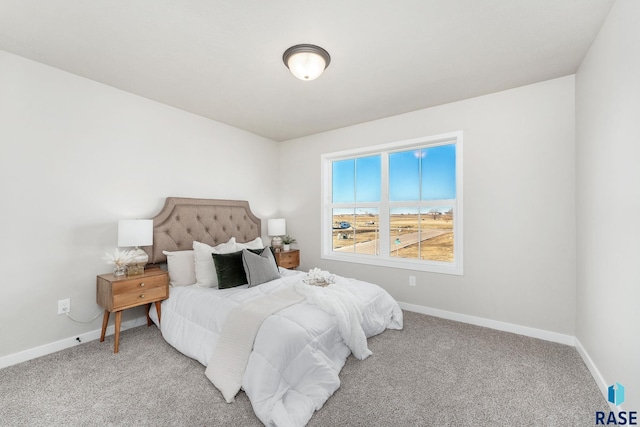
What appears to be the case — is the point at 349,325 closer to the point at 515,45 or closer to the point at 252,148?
the point at 515,45

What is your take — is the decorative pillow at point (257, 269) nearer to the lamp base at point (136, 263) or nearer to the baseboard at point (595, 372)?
the lamp base at point (136, 263)

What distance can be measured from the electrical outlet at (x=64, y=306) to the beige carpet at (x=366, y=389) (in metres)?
0.35

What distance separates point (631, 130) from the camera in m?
1.48

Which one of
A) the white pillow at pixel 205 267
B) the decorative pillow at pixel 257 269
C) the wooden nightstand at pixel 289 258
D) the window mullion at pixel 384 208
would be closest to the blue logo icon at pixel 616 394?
the window mullion at pixel 384 208

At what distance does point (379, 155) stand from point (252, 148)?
1.89 meters

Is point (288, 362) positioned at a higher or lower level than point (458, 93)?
lower

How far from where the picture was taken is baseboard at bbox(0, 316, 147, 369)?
2.15 metres

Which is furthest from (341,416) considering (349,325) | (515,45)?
(515,45)

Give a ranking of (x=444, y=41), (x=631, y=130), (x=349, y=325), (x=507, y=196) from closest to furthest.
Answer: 1. (x=631, y=130)
2. (x=444, y=41)
3. (x=349, y=325)
4. (x=507, y=196)

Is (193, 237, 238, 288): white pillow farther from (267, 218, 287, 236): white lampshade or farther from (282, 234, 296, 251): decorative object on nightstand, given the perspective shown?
(282, 234, 296, 251): decorative object on nightstand

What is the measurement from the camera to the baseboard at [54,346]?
2154mm

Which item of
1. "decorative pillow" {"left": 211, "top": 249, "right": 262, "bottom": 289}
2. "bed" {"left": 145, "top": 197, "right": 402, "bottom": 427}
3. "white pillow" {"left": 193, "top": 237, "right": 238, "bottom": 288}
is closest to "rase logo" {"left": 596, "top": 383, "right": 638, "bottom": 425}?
"bed" {"left": 145, "top": 197, "right": 402, "bottom": 427}

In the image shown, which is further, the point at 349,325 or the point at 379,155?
the point at 379,155

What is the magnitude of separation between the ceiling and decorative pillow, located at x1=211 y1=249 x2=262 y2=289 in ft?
5.52
